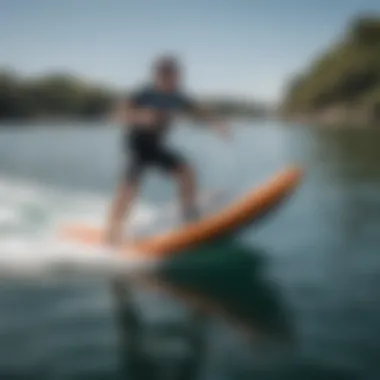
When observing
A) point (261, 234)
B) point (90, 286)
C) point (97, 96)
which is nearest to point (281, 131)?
point (261, 234)

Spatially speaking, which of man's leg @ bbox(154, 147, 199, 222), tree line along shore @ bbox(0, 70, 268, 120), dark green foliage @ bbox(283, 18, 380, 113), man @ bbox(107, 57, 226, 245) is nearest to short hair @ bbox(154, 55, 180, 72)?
man @ bbox(107, 57, 226, 245)

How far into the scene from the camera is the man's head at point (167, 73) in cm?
273

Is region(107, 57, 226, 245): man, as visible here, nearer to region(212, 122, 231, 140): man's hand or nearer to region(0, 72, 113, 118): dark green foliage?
region(212, 122, 231, 140): man's hand

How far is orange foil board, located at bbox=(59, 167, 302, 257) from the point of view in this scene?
293 centimetres

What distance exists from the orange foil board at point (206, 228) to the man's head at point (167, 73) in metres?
0.48

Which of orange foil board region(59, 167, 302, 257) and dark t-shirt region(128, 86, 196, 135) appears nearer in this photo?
dark t-shirt region(128, 86, 196, 135)

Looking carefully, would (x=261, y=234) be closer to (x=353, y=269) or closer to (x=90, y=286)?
(x=353, y=269)

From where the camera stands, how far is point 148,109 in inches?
109

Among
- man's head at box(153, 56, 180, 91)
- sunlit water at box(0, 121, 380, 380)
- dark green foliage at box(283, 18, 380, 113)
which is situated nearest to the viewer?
sunlit water at box(0, 121, 380, 380)

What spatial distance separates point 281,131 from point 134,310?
83 centimetres

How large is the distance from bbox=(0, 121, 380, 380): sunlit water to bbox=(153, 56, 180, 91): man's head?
163 mm

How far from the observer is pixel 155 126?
2.79 metres

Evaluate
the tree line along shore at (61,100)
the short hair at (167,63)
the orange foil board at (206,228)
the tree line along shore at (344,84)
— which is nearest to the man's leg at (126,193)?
the orange foil board at (206,228)

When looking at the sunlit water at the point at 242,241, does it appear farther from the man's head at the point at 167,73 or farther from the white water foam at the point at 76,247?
the man's head at the point at 167,73
